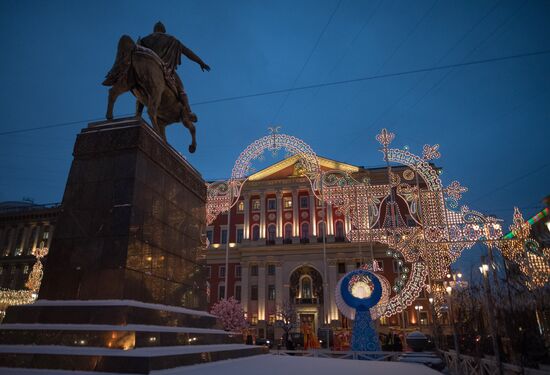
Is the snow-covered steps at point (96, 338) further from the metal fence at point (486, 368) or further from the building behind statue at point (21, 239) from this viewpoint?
the building behind statue at point (21, 239)

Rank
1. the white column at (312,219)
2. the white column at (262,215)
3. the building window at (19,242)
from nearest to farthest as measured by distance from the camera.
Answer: the white column at (312,219) → the white column at (262,215) → the building window at (19,242)

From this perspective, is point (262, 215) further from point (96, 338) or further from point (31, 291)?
point (96, 338)

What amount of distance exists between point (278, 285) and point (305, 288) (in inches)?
107

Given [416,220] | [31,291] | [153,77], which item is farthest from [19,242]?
[153,77]

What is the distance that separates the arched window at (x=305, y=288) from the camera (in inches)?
1454

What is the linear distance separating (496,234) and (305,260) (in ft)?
72.5

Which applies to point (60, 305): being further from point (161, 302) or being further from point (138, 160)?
point (138, 160)

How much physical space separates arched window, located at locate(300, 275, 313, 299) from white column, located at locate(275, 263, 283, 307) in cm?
204

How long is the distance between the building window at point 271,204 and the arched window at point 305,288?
8.24 meters

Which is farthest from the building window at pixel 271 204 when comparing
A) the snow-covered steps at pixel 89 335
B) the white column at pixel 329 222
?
the snow-covered steps at pixel 89 335

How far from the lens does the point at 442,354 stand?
1335 cm

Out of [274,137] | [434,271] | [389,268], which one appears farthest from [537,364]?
[389,268]

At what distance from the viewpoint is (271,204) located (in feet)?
136

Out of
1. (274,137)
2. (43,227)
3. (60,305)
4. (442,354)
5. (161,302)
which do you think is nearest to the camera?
(60,305)
